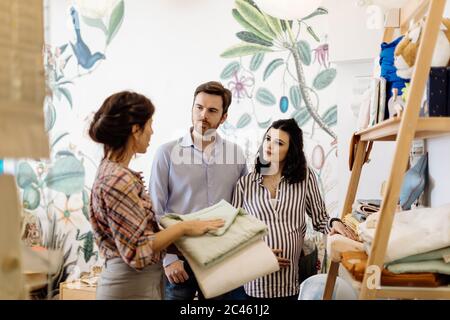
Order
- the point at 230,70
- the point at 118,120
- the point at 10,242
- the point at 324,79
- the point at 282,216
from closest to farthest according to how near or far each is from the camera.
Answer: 1. the point at 10,242
2. the point at 118,120
3. the point at 282,216
4. the point at 324,79
5. the point at 230,70

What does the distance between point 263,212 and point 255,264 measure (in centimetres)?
51

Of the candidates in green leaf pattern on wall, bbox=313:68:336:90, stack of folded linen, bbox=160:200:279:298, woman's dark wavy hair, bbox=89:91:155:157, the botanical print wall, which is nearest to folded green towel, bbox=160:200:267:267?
stack of folded linen, bbox=160:200:279:298

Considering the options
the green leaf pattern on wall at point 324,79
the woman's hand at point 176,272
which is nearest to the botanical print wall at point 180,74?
Answer: the green leaf pattern on wall at point 324,79

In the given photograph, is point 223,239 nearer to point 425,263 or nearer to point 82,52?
point 425,263

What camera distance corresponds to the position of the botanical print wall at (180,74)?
250 cm

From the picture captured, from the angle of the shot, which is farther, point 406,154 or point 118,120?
point 118,120

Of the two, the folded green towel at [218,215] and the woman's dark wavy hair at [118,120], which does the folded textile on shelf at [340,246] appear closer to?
the folded green towel at [218,215]

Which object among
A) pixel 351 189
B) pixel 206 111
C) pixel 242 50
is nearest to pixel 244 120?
pixel 242 50

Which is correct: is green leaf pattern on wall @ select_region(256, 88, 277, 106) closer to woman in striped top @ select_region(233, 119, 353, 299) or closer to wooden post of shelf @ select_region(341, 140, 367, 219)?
woman in striped top @ select_region(233, 119, 353, 299)

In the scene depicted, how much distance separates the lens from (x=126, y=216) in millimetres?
955

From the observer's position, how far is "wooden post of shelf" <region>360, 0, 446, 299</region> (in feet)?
2.55

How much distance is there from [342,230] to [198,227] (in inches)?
18.3

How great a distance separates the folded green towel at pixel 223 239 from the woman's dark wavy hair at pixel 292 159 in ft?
1.59

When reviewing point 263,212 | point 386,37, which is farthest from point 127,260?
point 386,37
